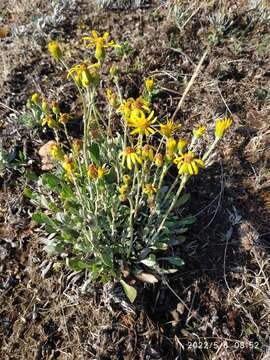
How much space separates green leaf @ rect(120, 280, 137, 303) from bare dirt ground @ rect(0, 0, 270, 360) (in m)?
0.10

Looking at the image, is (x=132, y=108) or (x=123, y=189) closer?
(x=132, y=108)

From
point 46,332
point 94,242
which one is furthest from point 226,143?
point 46,332

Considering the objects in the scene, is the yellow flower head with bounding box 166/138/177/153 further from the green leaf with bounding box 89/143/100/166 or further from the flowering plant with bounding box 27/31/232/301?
the green leaf with bounding box 89/143/100/166

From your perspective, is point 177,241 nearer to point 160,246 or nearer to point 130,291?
point 160,246

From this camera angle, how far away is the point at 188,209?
268 cm

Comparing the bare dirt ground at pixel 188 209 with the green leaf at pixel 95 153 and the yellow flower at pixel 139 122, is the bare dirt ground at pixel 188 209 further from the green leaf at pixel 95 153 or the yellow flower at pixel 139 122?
the yellow flower at pixel 139 122

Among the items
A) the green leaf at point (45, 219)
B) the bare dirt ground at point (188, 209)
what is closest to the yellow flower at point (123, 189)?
the green leaf at point (45, 219)

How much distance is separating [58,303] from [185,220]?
3.28 feet

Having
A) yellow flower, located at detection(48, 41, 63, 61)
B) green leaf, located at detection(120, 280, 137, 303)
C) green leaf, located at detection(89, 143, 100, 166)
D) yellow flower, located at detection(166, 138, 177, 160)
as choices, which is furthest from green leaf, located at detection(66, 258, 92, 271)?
yellow flower, located at detection(48, 41, 63, 61)

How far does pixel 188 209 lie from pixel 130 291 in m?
0.83

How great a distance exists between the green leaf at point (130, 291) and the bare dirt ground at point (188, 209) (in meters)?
0.10

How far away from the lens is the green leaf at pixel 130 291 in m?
2.10

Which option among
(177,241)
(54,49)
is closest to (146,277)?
(177,241)

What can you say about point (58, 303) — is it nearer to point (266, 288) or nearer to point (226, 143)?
point (266, 288)
